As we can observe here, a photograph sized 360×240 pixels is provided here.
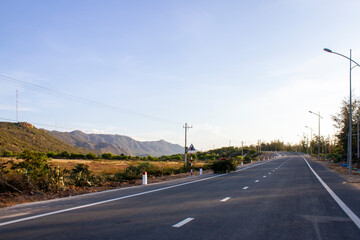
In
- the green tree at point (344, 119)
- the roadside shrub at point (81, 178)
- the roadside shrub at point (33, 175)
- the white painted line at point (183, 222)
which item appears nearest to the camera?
the white painted line at point (183, 222)

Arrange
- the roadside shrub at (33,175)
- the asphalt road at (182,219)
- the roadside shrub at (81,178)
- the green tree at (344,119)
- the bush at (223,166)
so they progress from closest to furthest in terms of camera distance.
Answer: the asphalt road at (182,219) → the roadside shrub at (33,175) → the roadside shrub at (81,178) → the bush at (223,166) → the green tree at (344,119)

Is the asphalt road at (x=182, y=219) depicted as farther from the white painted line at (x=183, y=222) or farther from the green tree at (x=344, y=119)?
the green tree at (x=344, y=119)

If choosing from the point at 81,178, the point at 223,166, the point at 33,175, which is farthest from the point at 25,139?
the point at 33,175

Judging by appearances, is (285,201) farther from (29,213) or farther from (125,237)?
(29,213)

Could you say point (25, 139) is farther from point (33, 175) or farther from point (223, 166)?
point (33, 175)

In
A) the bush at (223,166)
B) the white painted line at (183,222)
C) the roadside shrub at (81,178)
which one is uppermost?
the white painted line at (183,222)

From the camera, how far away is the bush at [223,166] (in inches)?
1313

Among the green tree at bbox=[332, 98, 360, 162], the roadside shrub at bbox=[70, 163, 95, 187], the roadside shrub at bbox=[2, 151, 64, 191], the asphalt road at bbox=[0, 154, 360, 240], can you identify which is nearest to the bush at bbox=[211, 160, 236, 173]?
the roadside shrub at bbox=[70, 163, 95, 187]

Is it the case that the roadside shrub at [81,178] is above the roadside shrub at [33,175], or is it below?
below

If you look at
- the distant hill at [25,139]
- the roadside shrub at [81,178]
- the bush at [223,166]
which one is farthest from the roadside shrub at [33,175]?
the distant hill at [25,139]

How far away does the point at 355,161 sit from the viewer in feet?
174

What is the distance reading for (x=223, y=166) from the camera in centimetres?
3344

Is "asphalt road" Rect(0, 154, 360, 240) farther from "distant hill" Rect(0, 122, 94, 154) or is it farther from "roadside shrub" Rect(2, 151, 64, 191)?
"distant hill" Rect(0, 122, 94, 154)

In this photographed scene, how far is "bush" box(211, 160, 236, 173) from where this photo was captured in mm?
33344
